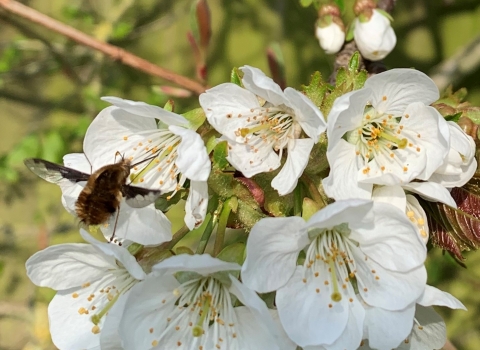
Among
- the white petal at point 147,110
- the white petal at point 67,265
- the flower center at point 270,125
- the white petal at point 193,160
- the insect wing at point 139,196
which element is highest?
the white petal at point 147,110

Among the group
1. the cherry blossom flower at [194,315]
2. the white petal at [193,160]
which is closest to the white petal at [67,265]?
the cherry blossom flower at [194,315]

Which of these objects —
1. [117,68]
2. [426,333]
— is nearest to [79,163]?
[426,333]

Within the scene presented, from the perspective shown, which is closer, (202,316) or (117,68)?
(202,316)

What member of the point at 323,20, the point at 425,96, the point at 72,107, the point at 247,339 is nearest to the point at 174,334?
the point at 247,339

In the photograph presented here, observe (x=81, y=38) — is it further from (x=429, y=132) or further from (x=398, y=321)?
(x=398, y=321)

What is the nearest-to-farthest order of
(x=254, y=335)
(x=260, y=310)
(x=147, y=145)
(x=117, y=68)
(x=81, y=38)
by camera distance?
(x=260, y=310), (x=254, y=335), (x=147, y=145), (x=81, y=38), (x=117, y=68)

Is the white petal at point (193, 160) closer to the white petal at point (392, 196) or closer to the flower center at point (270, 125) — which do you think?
the flower center at point (270, 125)

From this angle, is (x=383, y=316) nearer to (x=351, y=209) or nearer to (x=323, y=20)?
(x=351, y=209)
